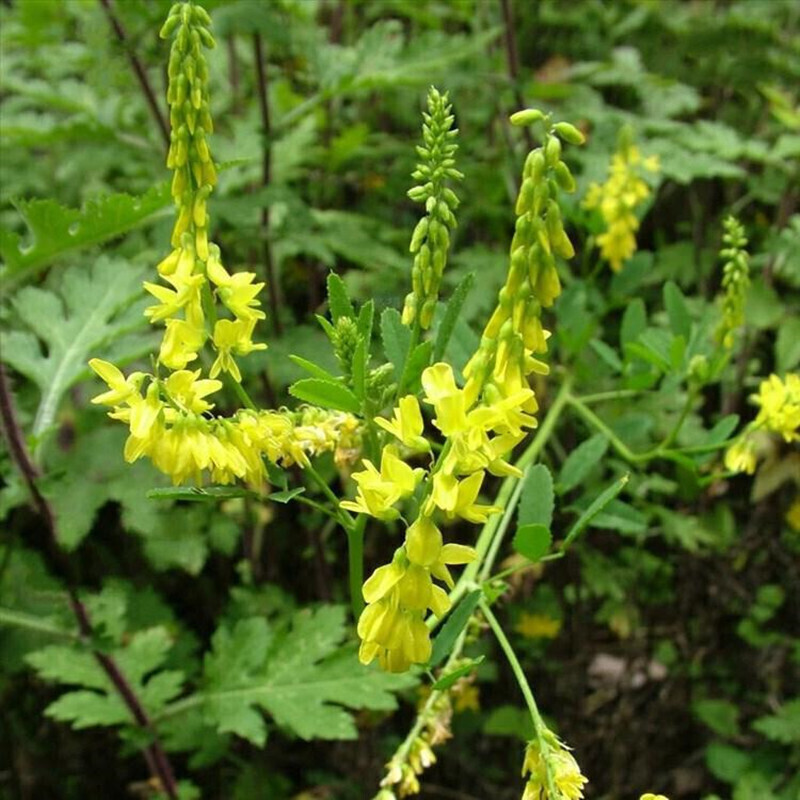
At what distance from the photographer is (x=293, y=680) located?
5.44 ft

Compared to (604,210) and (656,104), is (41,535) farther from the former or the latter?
(656,104)

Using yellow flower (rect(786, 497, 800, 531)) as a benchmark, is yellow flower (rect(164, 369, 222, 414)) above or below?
above

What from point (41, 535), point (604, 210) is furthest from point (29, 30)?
point (604, 210)

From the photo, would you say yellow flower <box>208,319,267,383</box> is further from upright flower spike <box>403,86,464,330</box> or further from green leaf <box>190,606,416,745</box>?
green leaf <box>190,606,416,745</box>

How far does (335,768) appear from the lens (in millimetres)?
2211

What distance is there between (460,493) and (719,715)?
1.87 meters

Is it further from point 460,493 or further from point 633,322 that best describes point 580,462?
point 460,493

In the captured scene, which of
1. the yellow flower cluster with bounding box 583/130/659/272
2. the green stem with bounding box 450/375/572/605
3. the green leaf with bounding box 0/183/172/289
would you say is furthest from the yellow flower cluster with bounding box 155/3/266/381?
the yellow flower cluster with bounding box 583/130/659/272

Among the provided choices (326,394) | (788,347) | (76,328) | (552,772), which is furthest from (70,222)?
(788,347)

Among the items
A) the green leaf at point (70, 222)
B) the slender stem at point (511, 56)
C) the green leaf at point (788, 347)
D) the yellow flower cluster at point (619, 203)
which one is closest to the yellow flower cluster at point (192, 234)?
the green leaf at point (70, 222)

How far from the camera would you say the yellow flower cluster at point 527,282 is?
0.85 metres

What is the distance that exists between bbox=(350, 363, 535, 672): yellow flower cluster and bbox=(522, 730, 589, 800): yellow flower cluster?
0.19 meters

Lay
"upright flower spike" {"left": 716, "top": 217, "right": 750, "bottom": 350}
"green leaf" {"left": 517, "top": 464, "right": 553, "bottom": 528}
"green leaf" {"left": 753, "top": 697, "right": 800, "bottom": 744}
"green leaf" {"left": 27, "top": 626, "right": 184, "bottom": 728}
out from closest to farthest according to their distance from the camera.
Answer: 1. "green leaf" {"left": 517, "top": 464, "right": 553, "bottom": 528}
2. "upright flower spike" {"left": 716, "top": 217, "right": 750, "bottom": 350}
3. "green leaf" {"left": 27, "top": 626, "right": 184, "bottom": 728}
4. "green leaf" {"left": 753, "top": 697, "right": 800, "bottom": 744}

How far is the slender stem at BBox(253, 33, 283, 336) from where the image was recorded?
204 centimetres
